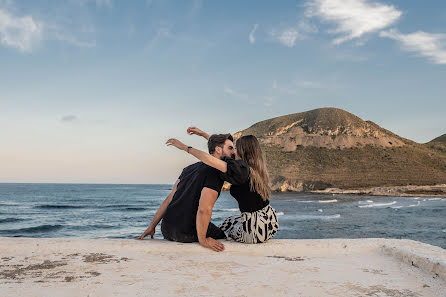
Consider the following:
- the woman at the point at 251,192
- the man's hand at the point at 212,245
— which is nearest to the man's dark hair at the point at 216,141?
the woman at the point at 251,192

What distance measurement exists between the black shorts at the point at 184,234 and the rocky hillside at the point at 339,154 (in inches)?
2884

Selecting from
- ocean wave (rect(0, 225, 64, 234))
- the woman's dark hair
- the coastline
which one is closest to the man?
A: the woman's dark hair

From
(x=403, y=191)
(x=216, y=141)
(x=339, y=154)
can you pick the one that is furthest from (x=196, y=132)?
(x=339, y=154)

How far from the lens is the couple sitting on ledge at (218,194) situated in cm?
403

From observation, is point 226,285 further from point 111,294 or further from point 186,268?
point 111,294

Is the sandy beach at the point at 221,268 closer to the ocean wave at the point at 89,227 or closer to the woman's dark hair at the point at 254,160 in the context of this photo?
the woman's dark hair at the point at 254,160

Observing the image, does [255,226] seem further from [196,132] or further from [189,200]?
[196,132]

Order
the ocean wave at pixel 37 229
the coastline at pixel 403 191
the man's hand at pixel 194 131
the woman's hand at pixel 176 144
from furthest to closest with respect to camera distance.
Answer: the coastline at pixel 403 191, the ocean wave at pixel 37 229, the man's hand at pixel 194 131, the woman's hand at pixel 176 144

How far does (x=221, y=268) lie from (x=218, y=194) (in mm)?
871

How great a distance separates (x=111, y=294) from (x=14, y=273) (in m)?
1.08

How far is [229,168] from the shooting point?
3.92 m

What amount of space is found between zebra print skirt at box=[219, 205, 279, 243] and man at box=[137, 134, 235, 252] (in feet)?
1.00

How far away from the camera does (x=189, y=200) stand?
4316mm

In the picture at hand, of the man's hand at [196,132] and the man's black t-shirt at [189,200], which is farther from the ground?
the man's hand at [196,132]
